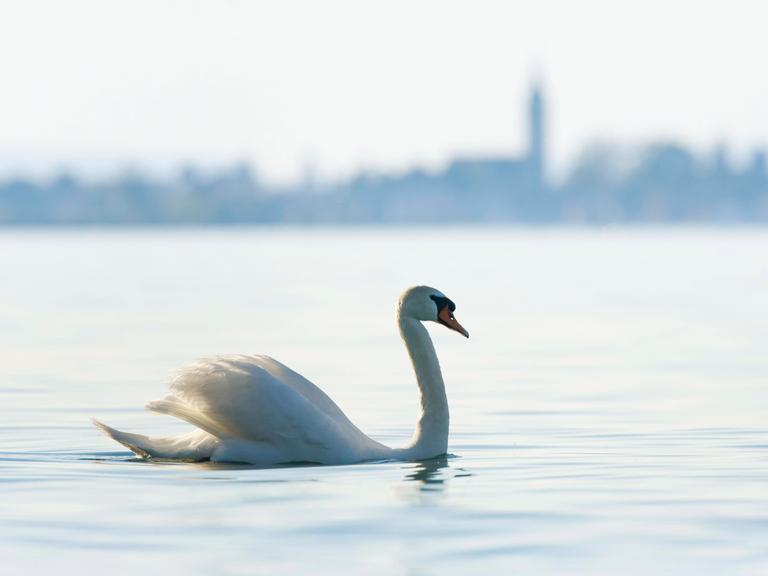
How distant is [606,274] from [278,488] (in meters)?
52.9

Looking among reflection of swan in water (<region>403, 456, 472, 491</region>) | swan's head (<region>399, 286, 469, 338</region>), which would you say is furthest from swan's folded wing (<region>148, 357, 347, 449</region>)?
swan's head (<region>399, 286, 469, 338</region>)

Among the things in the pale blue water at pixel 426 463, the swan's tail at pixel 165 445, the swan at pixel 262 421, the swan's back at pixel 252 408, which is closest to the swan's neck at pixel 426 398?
the swan at pixel 262 421

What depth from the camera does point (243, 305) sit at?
37.4 metres

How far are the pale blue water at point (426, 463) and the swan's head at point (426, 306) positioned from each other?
0.95m

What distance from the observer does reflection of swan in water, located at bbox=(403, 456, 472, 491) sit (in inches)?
447

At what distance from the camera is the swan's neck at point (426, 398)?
40.5 feet

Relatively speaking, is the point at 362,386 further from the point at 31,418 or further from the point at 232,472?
the point at 232,472

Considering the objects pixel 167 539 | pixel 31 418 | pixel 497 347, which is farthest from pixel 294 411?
pixel 497 347

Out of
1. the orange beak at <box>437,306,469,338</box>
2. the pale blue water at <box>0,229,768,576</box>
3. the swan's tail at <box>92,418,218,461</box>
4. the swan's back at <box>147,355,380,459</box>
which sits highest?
the orange beak at <box>437,306,469,338</box>

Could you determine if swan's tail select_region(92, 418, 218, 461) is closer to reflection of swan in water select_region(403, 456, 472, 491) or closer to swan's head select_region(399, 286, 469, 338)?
reflection of swan in water select_region(403, 456, 472, 491)

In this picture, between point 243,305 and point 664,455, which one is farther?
point 243,305

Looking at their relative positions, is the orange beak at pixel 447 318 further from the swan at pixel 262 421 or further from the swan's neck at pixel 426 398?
the swan at pixel 262 421

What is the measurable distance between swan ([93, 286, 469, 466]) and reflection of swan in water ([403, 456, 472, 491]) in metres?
0.08

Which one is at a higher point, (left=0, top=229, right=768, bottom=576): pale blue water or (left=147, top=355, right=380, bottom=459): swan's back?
(left=147, top=355, right=380, bottom=459): swan's back
